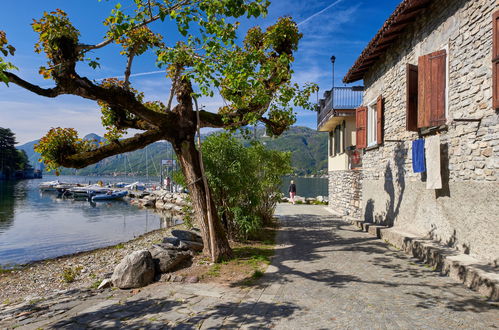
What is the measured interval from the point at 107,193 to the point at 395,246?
146 ft

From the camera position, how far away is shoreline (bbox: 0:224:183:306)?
302 inches

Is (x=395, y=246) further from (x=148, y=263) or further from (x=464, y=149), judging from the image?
(x=148, y=263)

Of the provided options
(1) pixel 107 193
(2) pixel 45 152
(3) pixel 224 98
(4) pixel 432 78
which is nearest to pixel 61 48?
(2) pixel 45 152

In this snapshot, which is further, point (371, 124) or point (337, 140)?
point (337, 140)

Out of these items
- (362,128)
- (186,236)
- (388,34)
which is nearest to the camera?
(186,236)

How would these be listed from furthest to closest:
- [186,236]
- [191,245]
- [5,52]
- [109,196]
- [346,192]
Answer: [109,196] → [346,192] → [186,236] → [191,245] → [5,52]

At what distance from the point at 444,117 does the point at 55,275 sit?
1109 cm

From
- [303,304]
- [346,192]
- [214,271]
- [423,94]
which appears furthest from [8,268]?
[423,94]

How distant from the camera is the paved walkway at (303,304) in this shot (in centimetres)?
395

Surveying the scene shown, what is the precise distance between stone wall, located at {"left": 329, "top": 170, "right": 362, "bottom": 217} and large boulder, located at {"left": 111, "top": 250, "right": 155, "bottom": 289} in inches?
402

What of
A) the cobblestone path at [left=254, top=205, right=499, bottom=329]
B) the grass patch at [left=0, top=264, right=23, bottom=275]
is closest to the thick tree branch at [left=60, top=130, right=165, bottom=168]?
the cobblestone path at [left=254, top=205, right=499, bottom=329]

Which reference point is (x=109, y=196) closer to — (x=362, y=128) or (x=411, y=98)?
(x=362, y=128)

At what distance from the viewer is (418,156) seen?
24.9 feet

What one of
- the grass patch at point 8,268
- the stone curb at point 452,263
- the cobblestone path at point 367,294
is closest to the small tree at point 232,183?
the cobblestone path at point 367,294
